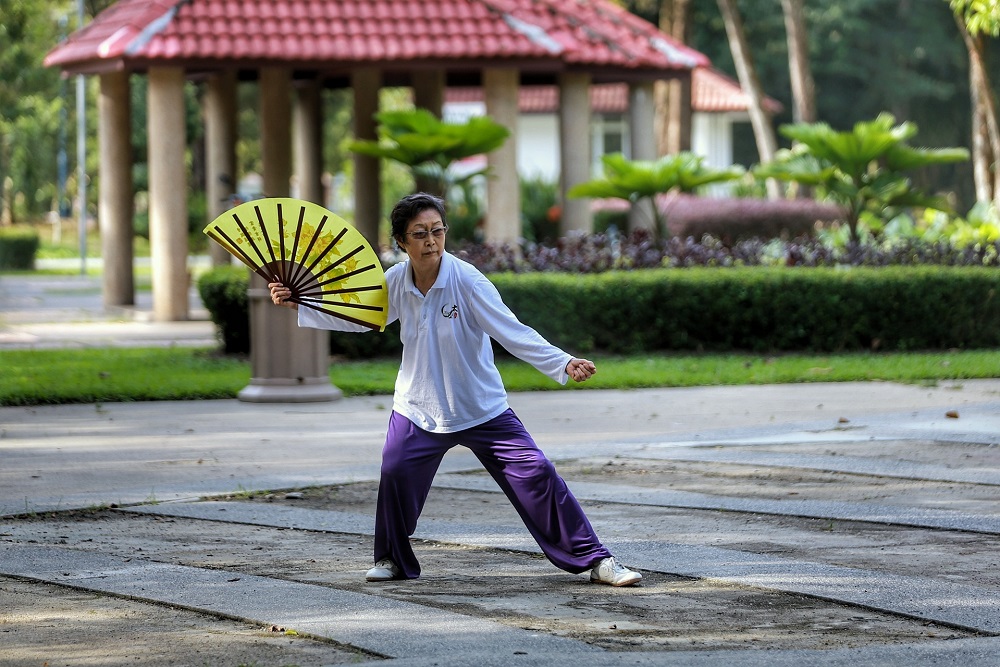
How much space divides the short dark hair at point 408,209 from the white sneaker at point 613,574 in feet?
4.86

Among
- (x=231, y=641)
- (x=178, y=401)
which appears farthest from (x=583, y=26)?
(x=231, y=641)

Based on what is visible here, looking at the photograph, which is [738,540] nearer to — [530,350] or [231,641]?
[530,350]

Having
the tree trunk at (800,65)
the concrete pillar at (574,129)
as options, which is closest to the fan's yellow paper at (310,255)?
the concrete pillar at (574,129)

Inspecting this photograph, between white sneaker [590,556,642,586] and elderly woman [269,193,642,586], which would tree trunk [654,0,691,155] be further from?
white sneaker [590,556,642,586]

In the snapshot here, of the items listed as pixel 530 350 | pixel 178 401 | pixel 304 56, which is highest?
pixel 304 56

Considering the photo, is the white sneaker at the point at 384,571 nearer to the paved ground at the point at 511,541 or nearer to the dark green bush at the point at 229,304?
the paved ground at the point at 511,541

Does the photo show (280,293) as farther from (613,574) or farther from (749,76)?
(749,76)

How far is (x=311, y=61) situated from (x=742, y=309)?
20.8ft

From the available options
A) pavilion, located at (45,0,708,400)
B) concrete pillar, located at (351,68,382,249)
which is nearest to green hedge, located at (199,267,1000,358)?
pavilion, located at (45,0,708,400)

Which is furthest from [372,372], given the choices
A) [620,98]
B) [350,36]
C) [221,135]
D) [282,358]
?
[620,98]

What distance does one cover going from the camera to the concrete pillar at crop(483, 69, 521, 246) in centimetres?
1855

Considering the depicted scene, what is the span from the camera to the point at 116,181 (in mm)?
20031

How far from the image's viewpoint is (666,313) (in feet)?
49.4

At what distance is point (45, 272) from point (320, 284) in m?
28.7
